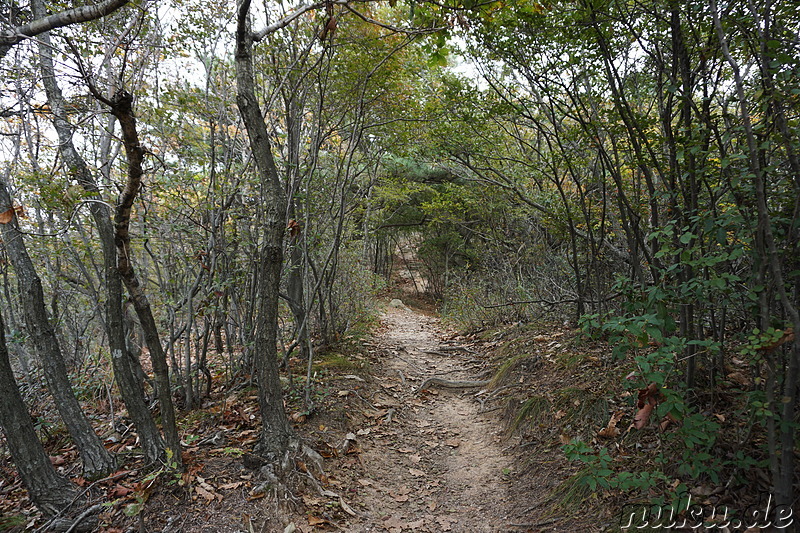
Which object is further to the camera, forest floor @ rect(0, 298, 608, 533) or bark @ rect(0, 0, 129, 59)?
forest floor @ rect(0, 298, 608, 533)

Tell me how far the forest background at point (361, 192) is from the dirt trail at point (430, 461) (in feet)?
3.36

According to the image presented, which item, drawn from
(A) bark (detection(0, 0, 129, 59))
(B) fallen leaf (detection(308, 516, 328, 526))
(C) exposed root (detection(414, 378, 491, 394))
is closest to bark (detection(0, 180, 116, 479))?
(A) bark (detection(0, 0, 129, 59))

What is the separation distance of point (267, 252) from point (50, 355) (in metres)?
2.09

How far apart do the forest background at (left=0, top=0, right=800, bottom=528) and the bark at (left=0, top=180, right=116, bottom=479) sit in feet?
0.07

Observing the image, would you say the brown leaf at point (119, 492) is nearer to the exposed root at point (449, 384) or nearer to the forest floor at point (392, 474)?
the forest floor at point (392, 474)

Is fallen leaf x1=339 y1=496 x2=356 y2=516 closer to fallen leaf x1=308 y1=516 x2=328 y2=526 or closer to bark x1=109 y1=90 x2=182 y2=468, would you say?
fallen leaf x1=308 y1=516 x2=328 y2=526

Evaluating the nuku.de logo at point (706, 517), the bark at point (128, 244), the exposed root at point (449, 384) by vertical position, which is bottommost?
the exposed root at point (449, 384)

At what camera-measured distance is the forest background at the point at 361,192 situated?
7.54ft

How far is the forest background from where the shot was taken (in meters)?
2.30

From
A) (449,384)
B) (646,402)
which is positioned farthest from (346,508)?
(449,384)

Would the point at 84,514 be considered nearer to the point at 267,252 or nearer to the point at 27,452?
the point at 27,452

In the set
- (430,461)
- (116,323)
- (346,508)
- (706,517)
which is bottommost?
(430,461)

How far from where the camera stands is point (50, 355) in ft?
11.7

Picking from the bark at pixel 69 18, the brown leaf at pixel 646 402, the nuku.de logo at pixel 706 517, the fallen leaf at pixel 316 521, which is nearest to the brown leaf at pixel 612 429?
the nuku.de logo at pixel 706 517
